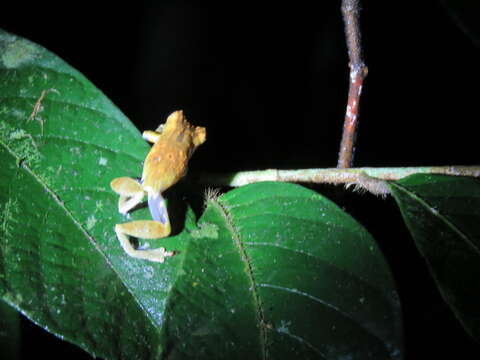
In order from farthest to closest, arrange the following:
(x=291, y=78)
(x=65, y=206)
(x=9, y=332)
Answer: (x=291, y=78)
(x=9, y=332)
(x=65, y=206)

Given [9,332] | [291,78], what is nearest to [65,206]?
[9,332]

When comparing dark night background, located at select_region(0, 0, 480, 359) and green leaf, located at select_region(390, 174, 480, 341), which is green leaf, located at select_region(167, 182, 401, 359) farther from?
dark night background, located at select_region(0, 0, 480, 359)

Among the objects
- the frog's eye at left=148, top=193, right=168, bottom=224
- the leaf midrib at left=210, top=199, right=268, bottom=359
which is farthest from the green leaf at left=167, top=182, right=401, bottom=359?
the frog's eye at left=148, top=193, right=168, bottom=224

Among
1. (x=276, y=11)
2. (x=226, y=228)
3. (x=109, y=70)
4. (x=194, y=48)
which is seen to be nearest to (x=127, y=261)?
(x=226, y=228)

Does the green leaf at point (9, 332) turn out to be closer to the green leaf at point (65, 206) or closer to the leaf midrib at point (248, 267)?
the green leaf at point (65, 206)

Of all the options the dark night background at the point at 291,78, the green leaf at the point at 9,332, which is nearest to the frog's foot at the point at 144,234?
the green leaf at the point at 9,332

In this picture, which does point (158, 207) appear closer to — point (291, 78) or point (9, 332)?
point (9, 332)
